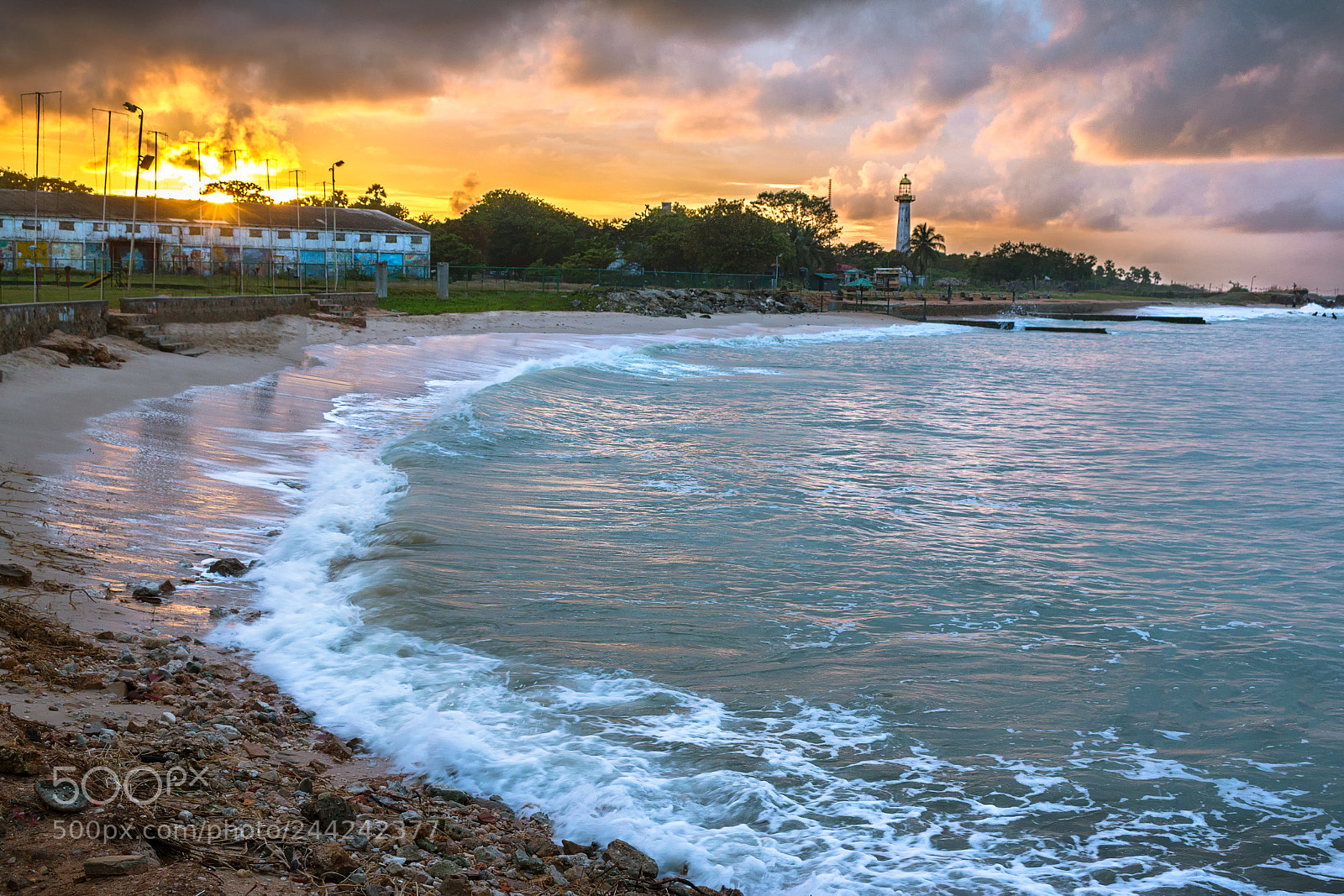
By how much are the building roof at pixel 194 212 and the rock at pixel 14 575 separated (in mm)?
47208

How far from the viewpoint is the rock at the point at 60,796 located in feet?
10.5

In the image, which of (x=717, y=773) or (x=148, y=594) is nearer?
(x=717, y=773)

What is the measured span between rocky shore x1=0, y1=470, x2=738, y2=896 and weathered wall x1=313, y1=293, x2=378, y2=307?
28.8 metres

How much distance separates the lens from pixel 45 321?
1537 cm

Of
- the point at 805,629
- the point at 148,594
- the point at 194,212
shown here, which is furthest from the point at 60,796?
the point at 194,212

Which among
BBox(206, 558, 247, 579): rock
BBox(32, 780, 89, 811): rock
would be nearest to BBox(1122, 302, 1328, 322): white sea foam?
BBox(206, 558, 247, 579): rock

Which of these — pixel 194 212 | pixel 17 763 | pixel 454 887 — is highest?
pixel 194 212

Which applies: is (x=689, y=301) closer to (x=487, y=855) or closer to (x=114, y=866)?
(x=487, y=855)

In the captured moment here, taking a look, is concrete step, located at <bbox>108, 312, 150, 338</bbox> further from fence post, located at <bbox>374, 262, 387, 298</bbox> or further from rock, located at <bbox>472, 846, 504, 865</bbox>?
fence post, located at <bbox>374, 262, 387, 298</bbox>

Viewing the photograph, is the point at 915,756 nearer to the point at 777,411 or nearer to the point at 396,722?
the point at 396,722

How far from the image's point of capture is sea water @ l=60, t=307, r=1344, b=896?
4578mm

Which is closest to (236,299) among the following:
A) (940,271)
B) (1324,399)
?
(1324,399)

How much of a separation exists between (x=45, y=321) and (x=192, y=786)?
14928mm

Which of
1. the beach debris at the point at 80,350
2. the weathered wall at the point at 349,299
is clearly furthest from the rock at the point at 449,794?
the weathered wall at the point at 349,299
